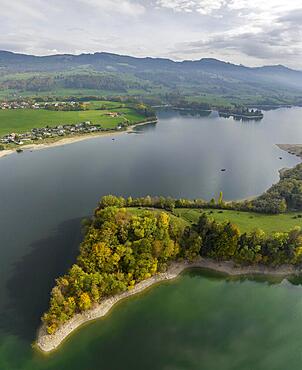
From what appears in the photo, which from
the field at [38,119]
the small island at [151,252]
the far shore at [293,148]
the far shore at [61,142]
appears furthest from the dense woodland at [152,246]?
the field at [38,119]

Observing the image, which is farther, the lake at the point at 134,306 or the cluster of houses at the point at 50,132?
the cluster of houses at the point at 50,132

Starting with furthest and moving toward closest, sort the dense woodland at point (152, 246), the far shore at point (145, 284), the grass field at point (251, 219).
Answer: the grass field at point (251, 219) < the dense woodland at point (152, 246) < the far shore at point (145, 284)

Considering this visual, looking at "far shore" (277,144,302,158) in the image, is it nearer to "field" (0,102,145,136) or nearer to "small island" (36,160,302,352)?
"small island" (36,160,302,352)

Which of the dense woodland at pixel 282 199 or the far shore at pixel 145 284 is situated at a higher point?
the dense woodland at pixel 282 199

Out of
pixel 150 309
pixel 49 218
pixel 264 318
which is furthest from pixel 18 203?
pixel 264 318

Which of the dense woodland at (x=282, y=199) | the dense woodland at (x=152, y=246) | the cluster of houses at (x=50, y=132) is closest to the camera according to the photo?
the dense woodland at (x=152, y=246)

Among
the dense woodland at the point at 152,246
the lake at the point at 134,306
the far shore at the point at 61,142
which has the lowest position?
the lake at the point at 134,306

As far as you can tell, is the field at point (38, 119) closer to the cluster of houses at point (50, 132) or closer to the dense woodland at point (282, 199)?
the cluster of houses at point (50, 132)

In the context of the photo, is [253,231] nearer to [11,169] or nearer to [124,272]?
[124,272]
